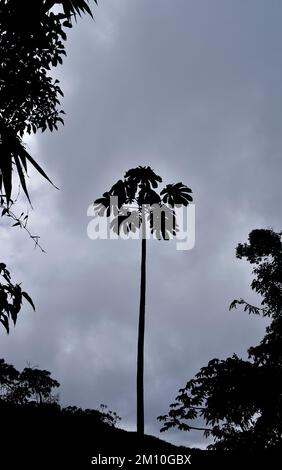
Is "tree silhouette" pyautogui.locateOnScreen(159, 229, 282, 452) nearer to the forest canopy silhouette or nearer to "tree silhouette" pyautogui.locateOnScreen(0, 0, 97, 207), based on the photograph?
the forest canopy silhouette

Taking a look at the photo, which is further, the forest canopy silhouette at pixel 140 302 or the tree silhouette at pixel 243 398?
the tree silhouette at pixel 243 398

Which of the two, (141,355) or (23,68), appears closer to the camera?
(23,68)

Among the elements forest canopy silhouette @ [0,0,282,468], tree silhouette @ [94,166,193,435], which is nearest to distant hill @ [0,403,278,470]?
forest canopy silhouette @ [0,0,282,468]

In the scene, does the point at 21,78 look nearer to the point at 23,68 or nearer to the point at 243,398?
the point at 23,68

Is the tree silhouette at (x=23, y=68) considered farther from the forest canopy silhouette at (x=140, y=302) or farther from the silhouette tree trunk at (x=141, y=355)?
the silhouette tree trunk at (x=141, y=355)

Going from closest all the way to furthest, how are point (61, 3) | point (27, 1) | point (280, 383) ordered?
→ 1. point (27, 1)
2. point (61, 3)
3. point (280, 383)

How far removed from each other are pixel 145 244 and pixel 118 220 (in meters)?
2.30

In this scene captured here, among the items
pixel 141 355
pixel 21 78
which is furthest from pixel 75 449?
pixel 21 78

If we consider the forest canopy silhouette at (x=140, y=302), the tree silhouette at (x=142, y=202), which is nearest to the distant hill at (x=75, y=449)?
the forest canopy silhouette at (x=140, y=302)

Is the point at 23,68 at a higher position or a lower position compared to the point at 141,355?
higher

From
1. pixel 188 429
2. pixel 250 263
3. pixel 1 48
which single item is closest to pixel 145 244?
pixel 250 263

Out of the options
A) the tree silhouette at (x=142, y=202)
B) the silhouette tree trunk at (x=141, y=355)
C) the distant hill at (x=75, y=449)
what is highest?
the tree silhouette at (x=142, y=202)
